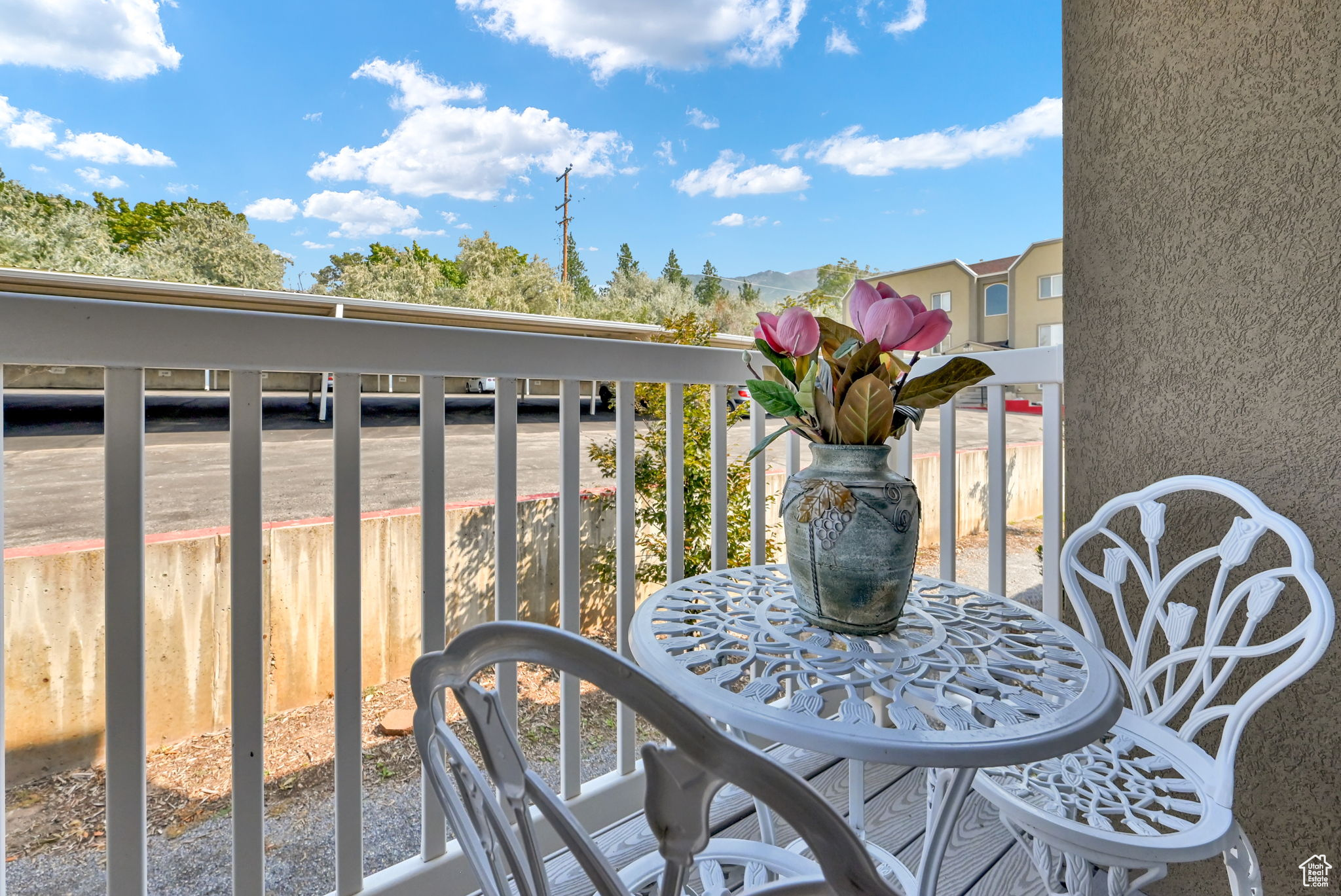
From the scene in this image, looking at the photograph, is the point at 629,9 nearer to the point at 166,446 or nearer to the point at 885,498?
the point at 166,446

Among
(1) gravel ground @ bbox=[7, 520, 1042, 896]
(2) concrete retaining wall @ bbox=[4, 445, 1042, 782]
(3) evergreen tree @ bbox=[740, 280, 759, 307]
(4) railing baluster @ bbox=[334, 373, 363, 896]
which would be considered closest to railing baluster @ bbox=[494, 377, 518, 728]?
(4) railing baluster @ bbox=[334, 373, 363, 896]

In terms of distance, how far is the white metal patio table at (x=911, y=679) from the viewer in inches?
23.5

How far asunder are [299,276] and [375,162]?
7438 mm

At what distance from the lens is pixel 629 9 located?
13.1 metres

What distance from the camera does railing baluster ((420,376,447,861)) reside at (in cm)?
104

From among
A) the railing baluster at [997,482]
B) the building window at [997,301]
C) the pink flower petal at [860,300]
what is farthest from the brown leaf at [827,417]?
the building window at [997,301]

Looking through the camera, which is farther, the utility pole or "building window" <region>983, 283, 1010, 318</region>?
the utility pole

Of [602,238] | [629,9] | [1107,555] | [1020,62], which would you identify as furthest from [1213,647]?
[602,238]

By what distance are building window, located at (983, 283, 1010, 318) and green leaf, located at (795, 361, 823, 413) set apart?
468cm

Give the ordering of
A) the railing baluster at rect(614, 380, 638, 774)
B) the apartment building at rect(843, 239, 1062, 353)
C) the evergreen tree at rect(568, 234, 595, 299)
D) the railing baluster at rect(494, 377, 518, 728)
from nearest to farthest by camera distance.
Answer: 1. the railing baluster at rect(494, 377, 518, 728)
2. the railing baluster at rect(614, 380, 638, 774)
3. the apartment building at rect(843, 239, 1062, 353)
4. the evergreen tree at rect(568, 234, 595, 299)

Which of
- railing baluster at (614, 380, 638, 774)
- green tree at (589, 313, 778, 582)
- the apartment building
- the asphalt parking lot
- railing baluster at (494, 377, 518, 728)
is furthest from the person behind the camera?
the asphalt parking lot

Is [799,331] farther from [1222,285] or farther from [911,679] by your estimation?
[1222,285]

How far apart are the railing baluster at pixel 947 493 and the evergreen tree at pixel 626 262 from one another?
14.0m

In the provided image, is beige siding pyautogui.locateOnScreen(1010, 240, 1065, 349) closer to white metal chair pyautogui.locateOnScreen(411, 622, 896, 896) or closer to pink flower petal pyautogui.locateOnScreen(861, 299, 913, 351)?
pink flower petal pyautogui.locateOnScreen(861, 299, 913, 351)
